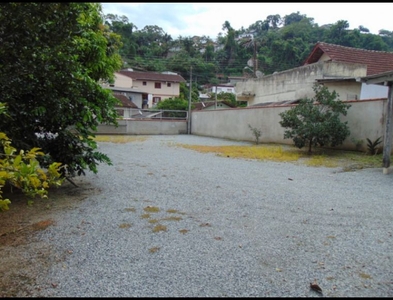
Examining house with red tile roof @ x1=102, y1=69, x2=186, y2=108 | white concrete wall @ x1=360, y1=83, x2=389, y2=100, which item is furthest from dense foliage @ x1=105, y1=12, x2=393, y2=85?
white concrete wall @ x1=360, y1=83, x2=389, y2=100

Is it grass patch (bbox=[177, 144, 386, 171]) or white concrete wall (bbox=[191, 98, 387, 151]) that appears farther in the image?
white concrete wall (bbox=[191, 98, 387, 151])

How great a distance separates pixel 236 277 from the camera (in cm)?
236

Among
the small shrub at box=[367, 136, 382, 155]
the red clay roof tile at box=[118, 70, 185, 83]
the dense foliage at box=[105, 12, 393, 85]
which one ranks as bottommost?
the small shrub at box=[367, 136, 382, 155]

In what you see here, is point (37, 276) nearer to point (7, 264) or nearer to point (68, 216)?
point (7, 264)

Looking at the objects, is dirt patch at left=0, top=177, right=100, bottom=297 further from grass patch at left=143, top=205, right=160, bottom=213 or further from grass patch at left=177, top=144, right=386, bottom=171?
grass patch at left=177, top=144, right=386, bottom=171

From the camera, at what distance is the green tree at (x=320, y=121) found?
363 inches

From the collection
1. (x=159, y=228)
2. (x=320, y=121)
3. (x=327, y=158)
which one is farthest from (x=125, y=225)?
(x=320, y=121)

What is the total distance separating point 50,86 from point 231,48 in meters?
48.1

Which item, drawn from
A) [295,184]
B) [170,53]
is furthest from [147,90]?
[295,184]

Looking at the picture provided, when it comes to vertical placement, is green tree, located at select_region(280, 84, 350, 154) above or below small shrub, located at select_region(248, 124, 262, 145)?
above

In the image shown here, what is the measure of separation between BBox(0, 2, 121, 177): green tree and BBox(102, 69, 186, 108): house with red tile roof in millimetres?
35154

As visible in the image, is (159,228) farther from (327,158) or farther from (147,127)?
(147,127)

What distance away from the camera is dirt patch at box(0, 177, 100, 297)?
89.9 inches

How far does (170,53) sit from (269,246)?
54014mm
